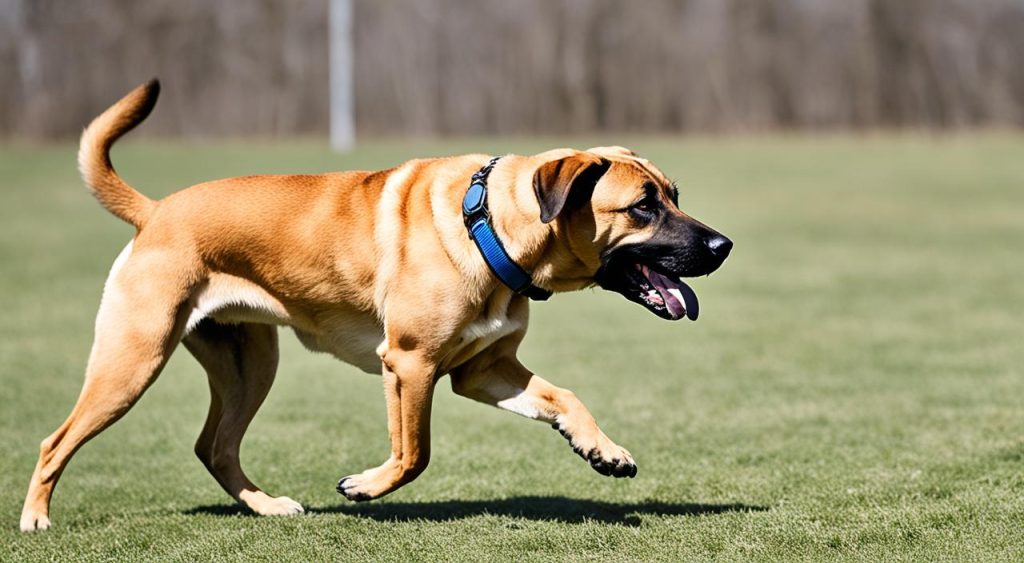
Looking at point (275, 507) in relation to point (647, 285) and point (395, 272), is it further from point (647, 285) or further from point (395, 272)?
point (647, 285)

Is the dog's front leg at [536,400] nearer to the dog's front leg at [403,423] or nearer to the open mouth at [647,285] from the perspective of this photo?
the dog's front leg at [403,423]

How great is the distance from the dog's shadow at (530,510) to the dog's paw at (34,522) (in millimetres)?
628

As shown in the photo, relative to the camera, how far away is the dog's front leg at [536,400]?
15.4 feet

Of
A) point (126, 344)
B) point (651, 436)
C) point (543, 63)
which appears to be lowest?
point (543, 63)

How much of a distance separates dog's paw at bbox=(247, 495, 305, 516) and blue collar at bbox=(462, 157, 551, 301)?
A: 139 cm

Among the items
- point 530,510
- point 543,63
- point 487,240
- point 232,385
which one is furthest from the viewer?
point 543,63

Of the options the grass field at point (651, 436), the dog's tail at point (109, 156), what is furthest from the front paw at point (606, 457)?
the dog's tail at point (109, 156)

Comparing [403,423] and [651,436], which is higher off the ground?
[403,423]

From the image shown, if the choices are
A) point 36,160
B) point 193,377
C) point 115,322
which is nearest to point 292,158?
point 36,160

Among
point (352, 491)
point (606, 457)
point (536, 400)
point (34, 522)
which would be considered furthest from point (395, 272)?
point (34, 522)

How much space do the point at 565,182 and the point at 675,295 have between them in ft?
2.22

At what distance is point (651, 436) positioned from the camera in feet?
22.0

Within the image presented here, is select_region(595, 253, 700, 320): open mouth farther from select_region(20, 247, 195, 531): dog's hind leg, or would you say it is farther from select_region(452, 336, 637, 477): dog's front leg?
select_region(20, 247, 195, 531): dog's hind leg

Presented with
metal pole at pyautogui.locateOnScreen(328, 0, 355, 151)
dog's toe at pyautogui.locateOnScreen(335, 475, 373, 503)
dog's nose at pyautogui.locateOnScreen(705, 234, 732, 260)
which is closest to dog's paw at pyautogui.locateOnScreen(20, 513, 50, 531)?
dog's toe at pyautogui.locateOnScreen(335, 475, 373, 503)
